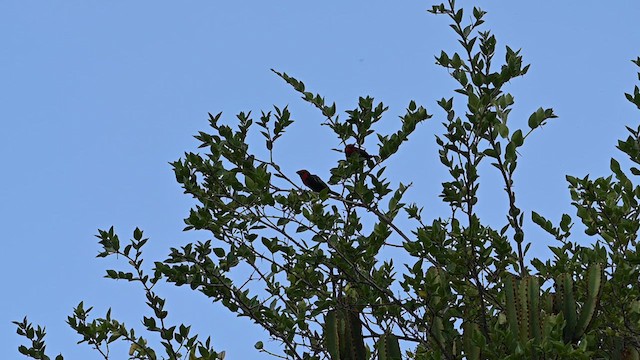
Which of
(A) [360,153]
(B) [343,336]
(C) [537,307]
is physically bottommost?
(C) [537,307]

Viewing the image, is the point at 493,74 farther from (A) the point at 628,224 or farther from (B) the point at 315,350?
(B) the point at 315,350

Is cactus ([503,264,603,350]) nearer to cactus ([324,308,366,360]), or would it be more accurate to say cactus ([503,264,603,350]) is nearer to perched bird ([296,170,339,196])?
cactus ([324,308,366,360])

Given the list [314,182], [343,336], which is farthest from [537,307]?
[314,182]

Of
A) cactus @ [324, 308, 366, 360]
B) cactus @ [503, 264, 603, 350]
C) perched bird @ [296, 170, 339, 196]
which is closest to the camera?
cactus @ [503, 264, 603, 350]

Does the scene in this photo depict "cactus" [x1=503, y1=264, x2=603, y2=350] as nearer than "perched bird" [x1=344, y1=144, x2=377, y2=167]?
Yes

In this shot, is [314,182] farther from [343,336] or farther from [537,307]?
[537,307]

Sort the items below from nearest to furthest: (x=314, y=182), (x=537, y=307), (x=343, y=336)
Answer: (x=537, y=307) → (x=343, y=336) → (x=314, y=182)

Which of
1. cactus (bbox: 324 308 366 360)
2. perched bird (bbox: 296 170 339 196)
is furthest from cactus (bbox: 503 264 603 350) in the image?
perched bird (bbox: 296 170 339 196)

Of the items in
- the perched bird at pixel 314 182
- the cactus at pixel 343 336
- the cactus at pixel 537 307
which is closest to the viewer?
the cactus at pixel 537 307

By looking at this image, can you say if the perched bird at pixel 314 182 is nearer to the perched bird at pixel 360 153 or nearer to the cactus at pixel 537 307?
the perched bird at pixel 360 153

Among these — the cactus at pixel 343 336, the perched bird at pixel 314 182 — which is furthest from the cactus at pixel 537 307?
the perched bird at pixel 314 182

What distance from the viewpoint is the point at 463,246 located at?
620 centimetres

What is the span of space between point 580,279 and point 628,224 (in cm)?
49

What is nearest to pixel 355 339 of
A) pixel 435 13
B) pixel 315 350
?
pixel 315 350
